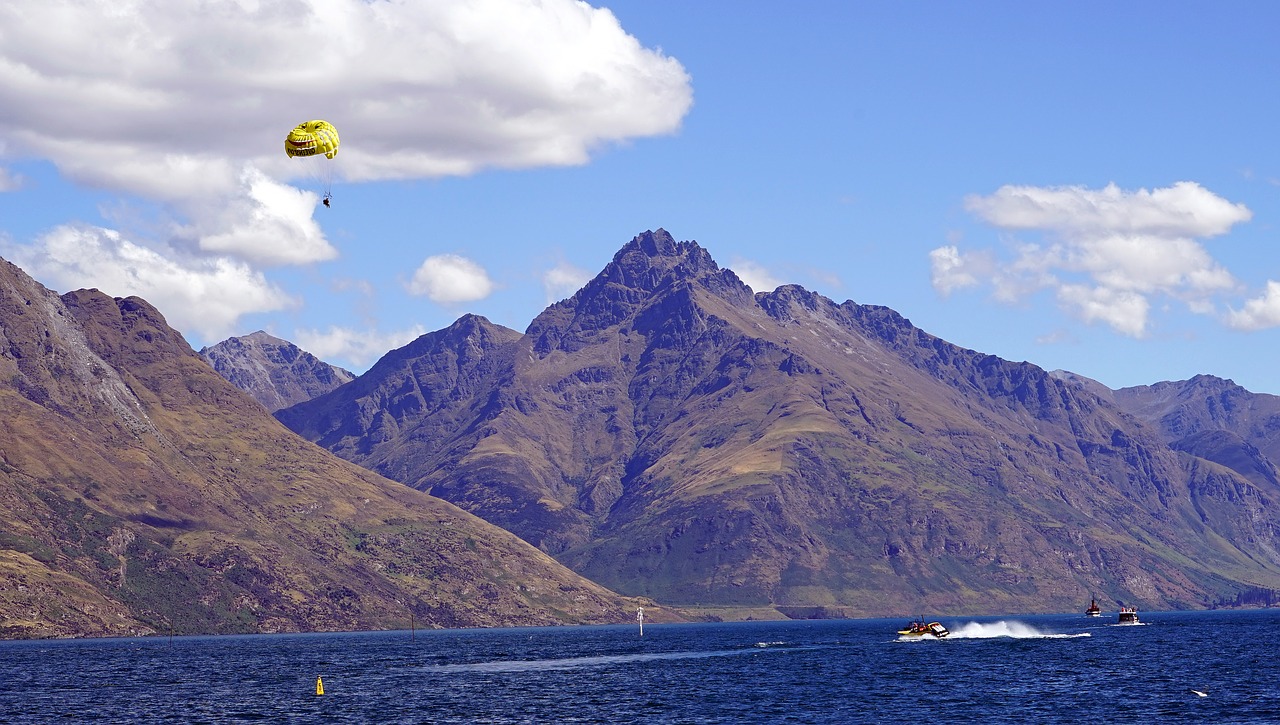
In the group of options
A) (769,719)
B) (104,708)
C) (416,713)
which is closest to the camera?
(769,719)

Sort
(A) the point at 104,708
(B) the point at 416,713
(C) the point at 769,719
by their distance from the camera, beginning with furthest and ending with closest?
(A) the point at 104,708
(B) the point at 416,713
(C) the point at 769,719

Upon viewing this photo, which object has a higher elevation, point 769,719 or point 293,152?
point 293,152


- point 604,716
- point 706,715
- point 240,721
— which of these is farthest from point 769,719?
point 240,721

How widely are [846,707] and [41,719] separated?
10075cm

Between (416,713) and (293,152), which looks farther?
(293,152)

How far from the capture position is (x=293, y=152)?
19850 cm

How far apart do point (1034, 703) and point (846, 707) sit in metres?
23.3

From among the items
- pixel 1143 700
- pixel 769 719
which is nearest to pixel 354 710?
pixel 769 719

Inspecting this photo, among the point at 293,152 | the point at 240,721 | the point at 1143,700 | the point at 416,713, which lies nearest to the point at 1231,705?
the point at 1143,700

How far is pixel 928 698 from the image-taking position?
196 metres

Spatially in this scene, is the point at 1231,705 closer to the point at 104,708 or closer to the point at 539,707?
the point at 539,707

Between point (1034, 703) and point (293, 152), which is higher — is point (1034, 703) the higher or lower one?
the lower one

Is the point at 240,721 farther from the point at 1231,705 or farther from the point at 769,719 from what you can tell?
the point at 1231,705

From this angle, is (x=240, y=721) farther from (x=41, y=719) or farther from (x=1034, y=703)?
(x=1034, y=703)
